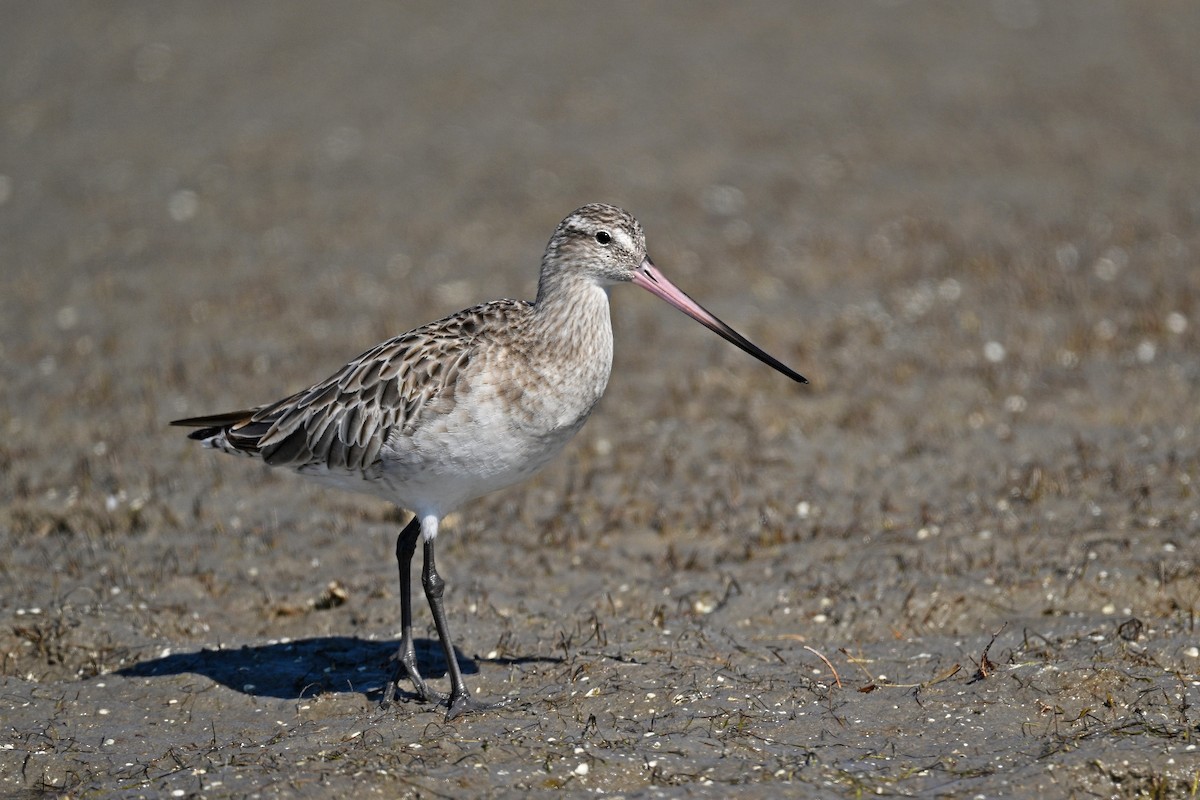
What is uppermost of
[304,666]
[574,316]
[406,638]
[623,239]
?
[623,239]

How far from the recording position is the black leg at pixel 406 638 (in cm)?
729

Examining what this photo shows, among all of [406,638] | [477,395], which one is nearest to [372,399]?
[477,395]

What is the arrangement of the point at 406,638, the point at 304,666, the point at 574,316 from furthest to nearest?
the point at 304,666
the point at 406,638
the point at 574,316

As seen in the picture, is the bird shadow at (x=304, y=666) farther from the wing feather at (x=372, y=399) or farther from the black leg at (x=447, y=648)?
the wing feather at (x=372, y=399)

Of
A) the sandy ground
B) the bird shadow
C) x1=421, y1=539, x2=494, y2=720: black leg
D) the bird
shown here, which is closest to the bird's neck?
the bird

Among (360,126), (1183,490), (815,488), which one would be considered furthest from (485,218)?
(1183,490)

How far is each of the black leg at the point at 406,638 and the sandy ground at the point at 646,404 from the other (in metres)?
0.14

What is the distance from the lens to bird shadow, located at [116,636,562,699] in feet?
25.0

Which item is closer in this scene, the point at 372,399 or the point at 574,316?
the point at 574,316

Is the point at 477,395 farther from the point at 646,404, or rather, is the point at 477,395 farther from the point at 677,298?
the point at 646,404

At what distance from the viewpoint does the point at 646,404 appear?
463 inches

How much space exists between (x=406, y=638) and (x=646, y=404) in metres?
4.72

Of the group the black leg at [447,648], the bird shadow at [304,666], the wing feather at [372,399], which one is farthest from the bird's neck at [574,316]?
the bird shadow at [304,666]

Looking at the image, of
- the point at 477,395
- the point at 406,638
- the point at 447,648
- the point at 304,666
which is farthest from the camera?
the point at 304,666
